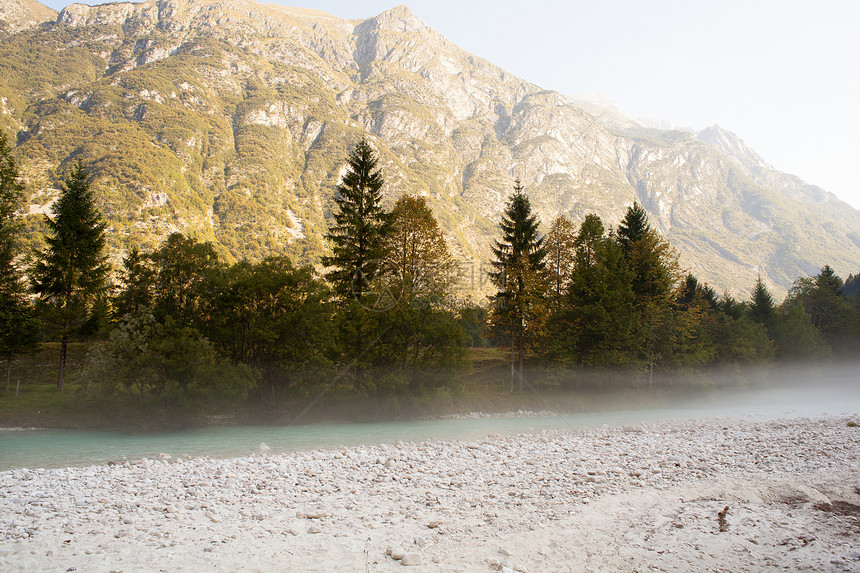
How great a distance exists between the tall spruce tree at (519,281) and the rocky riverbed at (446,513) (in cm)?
1877

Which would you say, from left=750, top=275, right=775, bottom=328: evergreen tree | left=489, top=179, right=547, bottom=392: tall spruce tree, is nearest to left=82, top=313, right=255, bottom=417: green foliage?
left=489, top=179, right=547, bottom=392: tall spruce tree

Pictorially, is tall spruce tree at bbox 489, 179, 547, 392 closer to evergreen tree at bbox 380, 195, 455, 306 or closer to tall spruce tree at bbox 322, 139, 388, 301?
evergreen tree at bbox 380, 195, 455, 306

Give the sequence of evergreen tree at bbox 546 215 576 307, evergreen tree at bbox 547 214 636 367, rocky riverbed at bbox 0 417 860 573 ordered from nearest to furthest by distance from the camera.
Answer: rocky riverbed at bbox 0 417 860 573, evergreen tree at bbox 547 214 636 367, evergreen tree at bbox 546 215 576 307

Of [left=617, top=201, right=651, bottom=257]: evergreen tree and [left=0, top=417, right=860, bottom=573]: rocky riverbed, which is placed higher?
[left=617, top=201, right=651, bottom=257]: evergreen tree

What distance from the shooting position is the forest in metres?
25.2

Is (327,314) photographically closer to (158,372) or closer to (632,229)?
(158,372)

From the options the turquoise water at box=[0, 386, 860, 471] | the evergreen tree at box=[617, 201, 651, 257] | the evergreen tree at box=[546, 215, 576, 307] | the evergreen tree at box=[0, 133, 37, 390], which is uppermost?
the evergreen tree at box=[617, 201, 651, 257]

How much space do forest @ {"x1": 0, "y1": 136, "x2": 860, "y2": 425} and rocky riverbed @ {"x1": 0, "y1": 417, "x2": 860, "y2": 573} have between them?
13.4 m

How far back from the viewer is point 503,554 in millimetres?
6789

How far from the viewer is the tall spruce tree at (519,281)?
33.0 m

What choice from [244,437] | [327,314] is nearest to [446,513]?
[244,437]

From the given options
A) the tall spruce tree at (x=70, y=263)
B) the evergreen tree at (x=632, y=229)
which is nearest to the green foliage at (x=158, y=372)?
the tall spruce tree at (x=70, y=263)

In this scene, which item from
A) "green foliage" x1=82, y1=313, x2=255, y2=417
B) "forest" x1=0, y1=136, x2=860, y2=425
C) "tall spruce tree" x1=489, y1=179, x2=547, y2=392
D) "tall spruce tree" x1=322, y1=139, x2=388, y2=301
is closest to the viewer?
"green foliage" x1=82, y1=313, x2=255, y2=417

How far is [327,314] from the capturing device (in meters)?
28.5
